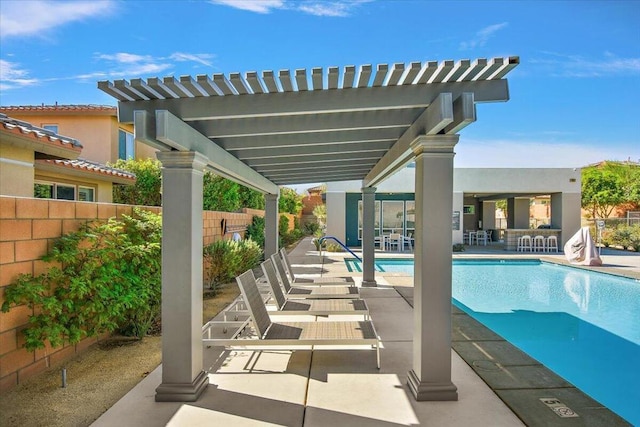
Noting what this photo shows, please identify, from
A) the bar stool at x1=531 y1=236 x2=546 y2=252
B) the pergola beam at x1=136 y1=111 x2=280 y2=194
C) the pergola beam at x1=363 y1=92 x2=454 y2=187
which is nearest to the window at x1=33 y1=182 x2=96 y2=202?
the pergola beam at x1=136 y1=111 x2=280 y2=194

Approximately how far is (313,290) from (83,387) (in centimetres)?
454

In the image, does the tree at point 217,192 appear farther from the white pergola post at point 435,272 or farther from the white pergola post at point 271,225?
the white pergola post at point 435,272

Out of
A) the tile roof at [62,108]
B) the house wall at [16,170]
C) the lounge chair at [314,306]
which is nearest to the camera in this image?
the lounge chair at [314,306]

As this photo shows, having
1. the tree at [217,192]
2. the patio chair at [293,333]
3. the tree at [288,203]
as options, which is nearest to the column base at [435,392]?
the patio chair at [293,333]

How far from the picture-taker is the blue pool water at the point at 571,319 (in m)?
5.39

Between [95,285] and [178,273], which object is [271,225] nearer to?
[95,285]

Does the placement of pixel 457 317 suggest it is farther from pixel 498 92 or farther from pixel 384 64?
pixel 384 64

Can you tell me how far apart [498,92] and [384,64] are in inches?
46.2

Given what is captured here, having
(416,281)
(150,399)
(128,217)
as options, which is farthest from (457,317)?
(128,217)

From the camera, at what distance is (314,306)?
6.99 meters

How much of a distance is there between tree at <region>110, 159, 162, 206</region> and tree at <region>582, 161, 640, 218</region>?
35747 millimetres

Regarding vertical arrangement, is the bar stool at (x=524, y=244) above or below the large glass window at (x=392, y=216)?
below

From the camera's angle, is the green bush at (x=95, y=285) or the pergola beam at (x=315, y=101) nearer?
the pergola beam at (x=315, y=101)

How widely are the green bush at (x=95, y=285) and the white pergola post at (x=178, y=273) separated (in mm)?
1319
